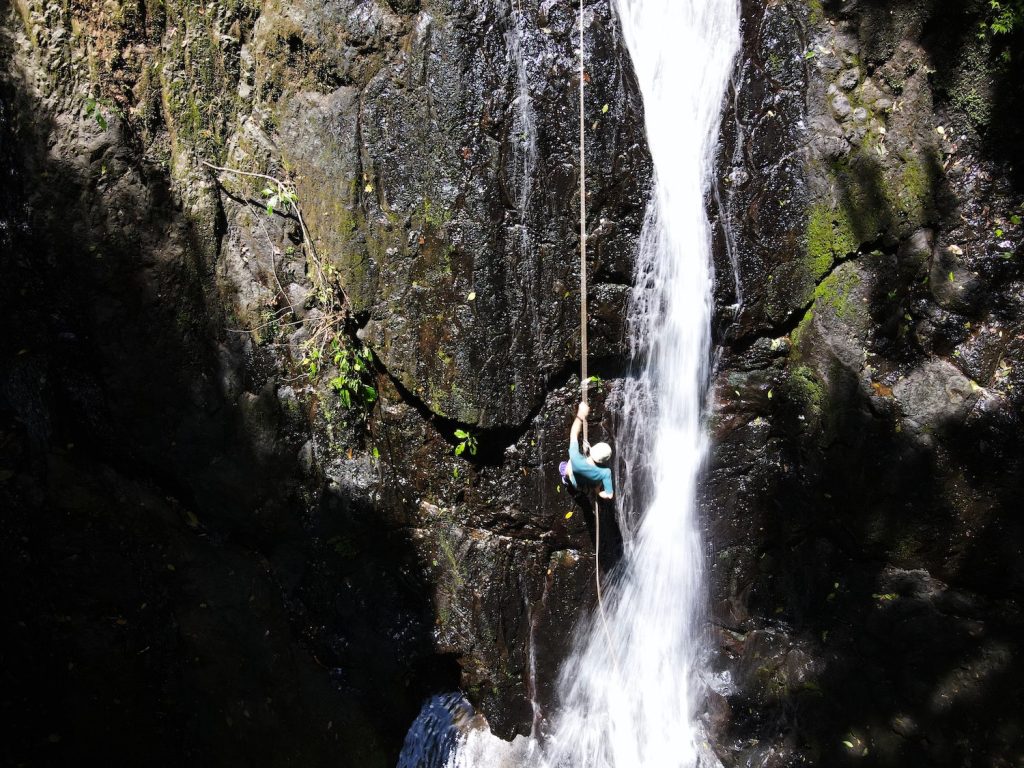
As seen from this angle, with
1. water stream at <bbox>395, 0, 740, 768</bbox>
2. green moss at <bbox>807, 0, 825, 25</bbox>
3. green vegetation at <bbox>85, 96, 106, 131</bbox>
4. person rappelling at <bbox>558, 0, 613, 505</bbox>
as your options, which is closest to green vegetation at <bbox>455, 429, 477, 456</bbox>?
person rappelling at <bbox>558, 0, 613, 505</bbox>

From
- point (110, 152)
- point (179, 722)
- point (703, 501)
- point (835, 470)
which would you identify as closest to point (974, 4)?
point (835, 470)

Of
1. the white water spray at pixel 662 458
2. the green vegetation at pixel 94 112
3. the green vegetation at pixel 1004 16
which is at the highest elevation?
the green vegetation at pixel 94 112

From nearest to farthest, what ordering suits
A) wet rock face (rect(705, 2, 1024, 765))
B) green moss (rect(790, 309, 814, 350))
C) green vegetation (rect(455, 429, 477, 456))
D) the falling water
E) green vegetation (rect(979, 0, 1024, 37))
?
1. green vegetation (rect(979, 0, 1024, 37))
2. wet rock face (rect(705, 2, 1024, 765))
3. the falling water
4. green vegetation (rect(455, 429, 477, 456))
5. green moss (rect(790, 309, 814, 350))

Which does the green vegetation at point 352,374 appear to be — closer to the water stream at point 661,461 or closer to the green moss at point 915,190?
the water stream at point 661,461

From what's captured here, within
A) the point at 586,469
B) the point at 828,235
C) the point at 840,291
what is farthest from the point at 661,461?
the point at 828,235

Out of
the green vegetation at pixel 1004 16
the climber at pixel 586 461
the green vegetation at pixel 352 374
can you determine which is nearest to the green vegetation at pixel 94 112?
the green vegetation at pixel 352 374

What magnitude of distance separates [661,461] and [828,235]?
1.75 m

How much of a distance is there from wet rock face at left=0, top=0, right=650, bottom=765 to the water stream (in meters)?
0.18

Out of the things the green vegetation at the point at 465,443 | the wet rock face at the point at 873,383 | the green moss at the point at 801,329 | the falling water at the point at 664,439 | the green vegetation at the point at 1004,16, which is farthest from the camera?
the green moss at the point at 801,329

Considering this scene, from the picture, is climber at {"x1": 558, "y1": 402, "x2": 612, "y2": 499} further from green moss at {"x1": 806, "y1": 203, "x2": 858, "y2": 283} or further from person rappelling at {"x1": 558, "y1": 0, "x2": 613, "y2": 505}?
green moss at {"x1": 806, "y1": 203, "x2": 858, "y2": 283}

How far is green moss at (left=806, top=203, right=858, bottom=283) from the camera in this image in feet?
13.9

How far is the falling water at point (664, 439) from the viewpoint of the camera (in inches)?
165

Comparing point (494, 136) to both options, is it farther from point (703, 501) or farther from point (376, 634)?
point (376, 634)

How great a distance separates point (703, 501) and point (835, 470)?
85cm
